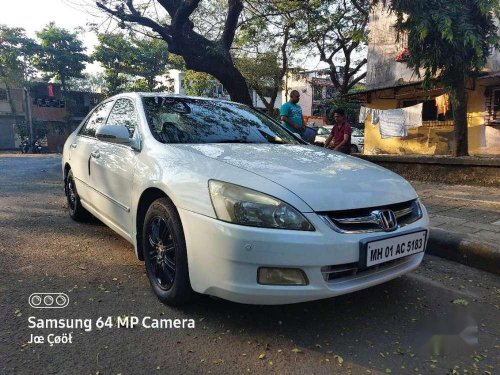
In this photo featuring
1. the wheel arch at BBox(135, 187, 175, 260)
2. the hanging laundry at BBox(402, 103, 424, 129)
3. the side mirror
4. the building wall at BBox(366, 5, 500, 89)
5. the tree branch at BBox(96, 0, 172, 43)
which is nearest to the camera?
the wheel arch at BBox(135, 187, 175, 260)

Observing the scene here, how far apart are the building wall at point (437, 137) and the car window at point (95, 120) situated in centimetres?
1121

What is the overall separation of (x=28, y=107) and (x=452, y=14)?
31740 mm

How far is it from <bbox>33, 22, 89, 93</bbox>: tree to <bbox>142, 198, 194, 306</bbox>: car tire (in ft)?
109

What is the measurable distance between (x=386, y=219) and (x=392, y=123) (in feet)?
38.5

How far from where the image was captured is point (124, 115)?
349 centimetres

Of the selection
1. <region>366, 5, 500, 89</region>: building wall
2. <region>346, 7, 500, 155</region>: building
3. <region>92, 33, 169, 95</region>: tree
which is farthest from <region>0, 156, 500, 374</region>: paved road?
<region>92, 33, 169, 95</region>: tree

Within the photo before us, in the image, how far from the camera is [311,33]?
14.4 m

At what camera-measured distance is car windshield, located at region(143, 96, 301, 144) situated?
9.79 feet

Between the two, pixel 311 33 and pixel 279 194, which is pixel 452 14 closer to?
pixel 279 194

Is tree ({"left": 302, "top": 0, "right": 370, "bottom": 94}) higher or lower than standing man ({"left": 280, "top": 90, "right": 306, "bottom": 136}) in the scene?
higher

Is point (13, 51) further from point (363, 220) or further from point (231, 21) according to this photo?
point (363, 220)

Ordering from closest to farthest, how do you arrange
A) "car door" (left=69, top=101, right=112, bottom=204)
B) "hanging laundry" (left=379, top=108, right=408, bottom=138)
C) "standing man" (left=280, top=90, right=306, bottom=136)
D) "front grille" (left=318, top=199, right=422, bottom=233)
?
"front grille" (left=318, top=199, right=422, bottom=233), "car door" (left=69, top=101, right=112, bottom=204), "standing man" (left=280, top=90, right=306, bottom=136), "hanging laundry" (left=379, top=108, right=408, bottom=138)

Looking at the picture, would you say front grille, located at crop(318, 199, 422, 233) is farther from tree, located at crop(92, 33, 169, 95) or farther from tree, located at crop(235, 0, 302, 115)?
tree, located at crop(92, 33, 169, 95)

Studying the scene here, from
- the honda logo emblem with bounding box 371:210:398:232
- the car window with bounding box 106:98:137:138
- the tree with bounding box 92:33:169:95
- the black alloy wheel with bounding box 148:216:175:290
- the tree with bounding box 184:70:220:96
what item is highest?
the tree with bounding box 92:33:169:95
